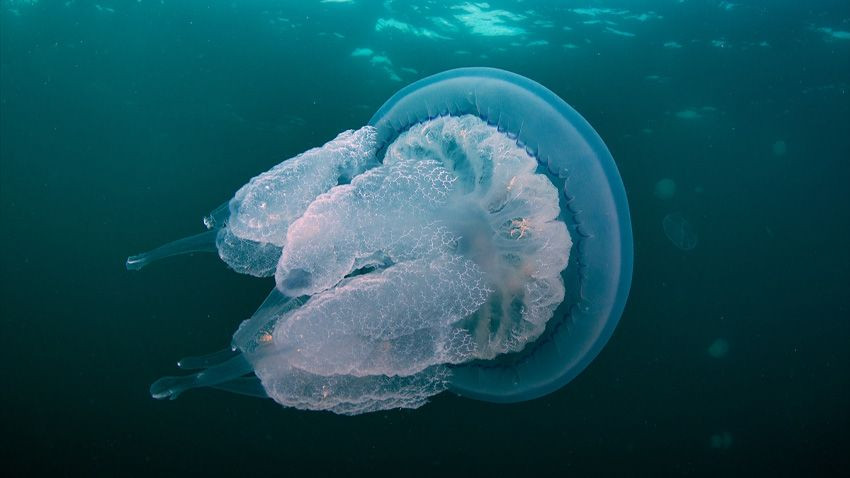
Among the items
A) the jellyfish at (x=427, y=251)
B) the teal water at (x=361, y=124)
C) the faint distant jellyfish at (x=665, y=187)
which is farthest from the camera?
the faint distant jellyfish at (x=665, y=187)

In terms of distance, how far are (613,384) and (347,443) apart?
4720 millimetres

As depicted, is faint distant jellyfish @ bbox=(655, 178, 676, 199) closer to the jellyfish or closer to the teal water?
the teal water

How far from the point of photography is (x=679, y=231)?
6.81m

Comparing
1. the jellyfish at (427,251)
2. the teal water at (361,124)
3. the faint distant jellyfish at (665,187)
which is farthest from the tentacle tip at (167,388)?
the faint distant jellyfish at (665,187)

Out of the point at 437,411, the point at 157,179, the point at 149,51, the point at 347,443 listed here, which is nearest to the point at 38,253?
the point at 157,179

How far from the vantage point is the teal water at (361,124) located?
20.3 ft

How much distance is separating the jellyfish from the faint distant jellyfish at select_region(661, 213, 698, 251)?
4523 millimetres

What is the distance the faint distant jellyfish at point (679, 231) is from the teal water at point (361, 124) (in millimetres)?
104

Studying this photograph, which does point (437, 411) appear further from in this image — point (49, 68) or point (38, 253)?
point (49, 68)

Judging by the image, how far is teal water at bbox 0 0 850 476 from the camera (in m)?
6.18

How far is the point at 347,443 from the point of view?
26.6ft

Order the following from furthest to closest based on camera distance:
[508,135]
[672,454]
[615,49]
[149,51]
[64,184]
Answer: [64,184] < [672,454] < [149,51] < [615,49] < [508,135]

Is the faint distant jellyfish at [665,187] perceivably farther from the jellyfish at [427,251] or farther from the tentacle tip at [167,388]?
the tentacle tip at [167,388]

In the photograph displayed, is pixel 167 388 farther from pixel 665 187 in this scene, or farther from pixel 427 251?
pixel 665 187
